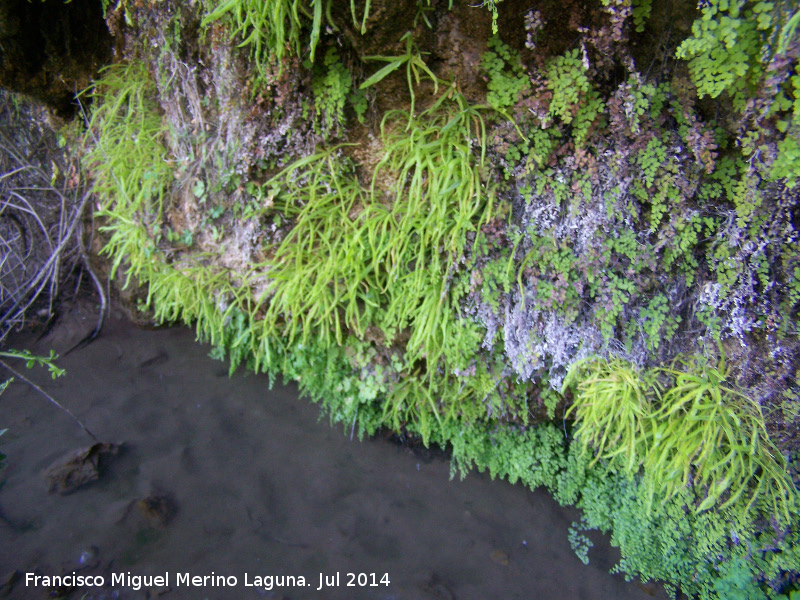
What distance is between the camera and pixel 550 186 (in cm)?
221

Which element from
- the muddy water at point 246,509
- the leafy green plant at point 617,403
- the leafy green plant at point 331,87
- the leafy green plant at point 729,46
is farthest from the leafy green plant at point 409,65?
the muddy water at point 246,509

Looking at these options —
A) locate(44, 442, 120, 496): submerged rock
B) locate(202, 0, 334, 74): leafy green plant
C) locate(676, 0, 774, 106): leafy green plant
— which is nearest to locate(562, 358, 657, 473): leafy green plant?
locate(676, 0, 774, 106): leafy green plant

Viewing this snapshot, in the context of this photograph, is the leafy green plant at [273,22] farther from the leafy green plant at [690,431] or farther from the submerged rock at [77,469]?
the submerged rock at [77,469]

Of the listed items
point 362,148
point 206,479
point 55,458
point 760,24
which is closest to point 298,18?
point 362,148

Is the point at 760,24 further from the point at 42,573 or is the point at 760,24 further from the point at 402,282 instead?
the point at 42,573

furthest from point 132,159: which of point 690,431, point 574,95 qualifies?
point 690,431

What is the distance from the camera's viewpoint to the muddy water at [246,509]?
Answer: 2.26m

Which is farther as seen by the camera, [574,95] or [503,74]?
[503,74]

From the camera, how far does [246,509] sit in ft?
8.43

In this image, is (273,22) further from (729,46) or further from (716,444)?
(716,444)

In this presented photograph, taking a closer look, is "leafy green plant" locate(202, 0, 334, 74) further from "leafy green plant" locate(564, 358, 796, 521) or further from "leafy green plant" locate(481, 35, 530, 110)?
"leafy green plant" locate(564, 358, 796, 521)

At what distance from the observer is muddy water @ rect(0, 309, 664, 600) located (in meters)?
2.26

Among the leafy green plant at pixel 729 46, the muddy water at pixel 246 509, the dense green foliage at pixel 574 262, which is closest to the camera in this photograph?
the leafy green plant at pixel 729 46

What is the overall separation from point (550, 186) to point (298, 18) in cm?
141
